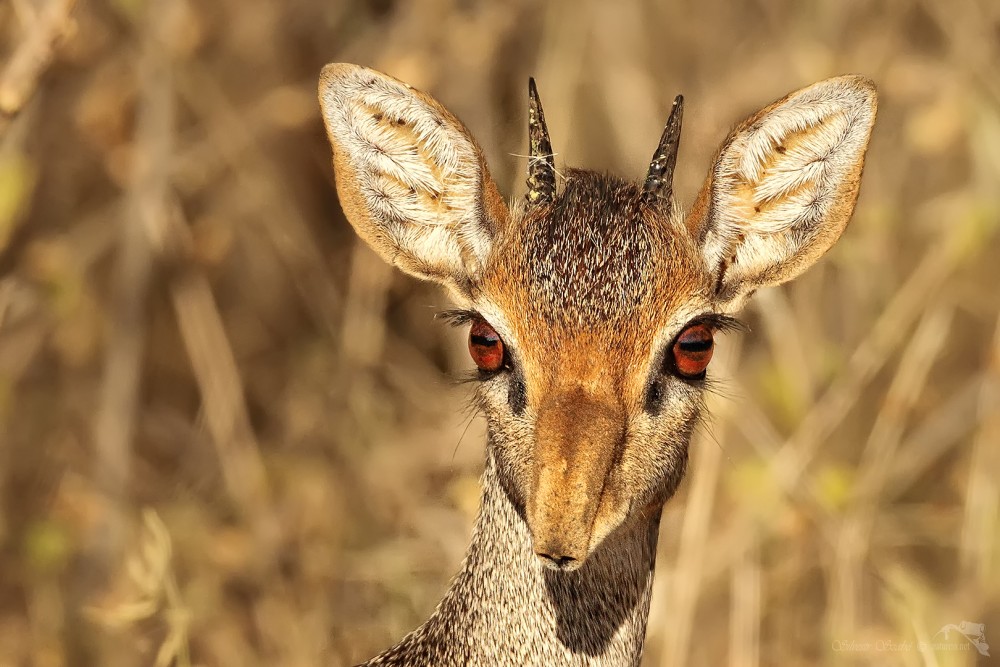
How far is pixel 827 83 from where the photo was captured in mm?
3229

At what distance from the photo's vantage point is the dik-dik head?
2994mm

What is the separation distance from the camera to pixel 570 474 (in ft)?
9.43

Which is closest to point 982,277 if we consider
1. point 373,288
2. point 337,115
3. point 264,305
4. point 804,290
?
point 804,290

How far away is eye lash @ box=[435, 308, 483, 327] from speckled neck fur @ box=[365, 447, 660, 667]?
339 mm

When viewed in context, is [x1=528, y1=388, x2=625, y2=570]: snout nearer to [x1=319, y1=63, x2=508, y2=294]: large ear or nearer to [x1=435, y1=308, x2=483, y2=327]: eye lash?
[x1=435, y1=308, x2=483, y2=327]: eye lash

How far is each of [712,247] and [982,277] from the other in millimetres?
3659

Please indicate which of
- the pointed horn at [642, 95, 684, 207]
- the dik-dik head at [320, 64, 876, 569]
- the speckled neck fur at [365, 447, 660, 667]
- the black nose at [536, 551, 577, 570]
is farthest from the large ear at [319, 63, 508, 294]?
the black nose at [536, 551, 577, 570]

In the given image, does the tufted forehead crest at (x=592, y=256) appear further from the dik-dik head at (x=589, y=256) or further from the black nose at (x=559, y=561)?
the black nose at (x=559, y=561)

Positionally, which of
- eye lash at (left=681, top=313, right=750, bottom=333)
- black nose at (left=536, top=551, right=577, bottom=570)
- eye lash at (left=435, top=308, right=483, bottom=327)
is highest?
eye lash at (left=681, top=313, right=750, bottom=333)

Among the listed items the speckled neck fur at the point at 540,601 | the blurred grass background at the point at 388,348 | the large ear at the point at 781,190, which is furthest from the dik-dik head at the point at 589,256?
the blurred grass background at the point at 388,348

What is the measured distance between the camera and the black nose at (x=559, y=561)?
2850 mm

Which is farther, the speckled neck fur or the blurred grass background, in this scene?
the blurred grass background

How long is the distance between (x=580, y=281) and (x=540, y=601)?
0.79m

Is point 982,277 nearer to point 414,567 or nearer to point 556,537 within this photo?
point 414,567
